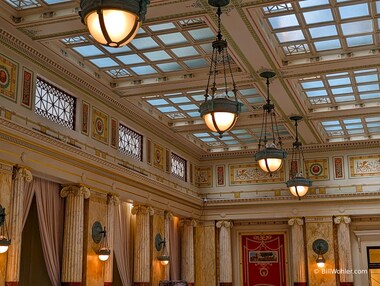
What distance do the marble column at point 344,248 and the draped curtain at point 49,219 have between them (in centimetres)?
1023

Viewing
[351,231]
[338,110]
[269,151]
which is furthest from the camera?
[351,231]

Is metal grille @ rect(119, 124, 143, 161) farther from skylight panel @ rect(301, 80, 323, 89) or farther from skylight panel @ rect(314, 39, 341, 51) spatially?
skylight panel @ rect(314, 39, 341, 51)

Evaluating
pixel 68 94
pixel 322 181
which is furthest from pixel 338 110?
pixel 68 94

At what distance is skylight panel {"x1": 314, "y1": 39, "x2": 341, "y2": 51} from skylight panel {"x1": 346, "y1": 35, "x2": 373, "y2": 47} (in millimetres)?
231

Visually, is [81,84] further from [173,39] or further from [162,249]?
[162,249]

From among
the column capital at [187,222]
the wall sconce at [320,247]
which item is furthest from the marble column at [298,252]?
the column capital at [187,222]

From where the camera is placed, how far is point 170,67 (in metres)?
13.2

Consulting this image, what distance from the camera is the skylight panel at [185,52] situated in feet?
40.1

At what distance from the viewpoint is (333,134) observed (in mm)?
19188

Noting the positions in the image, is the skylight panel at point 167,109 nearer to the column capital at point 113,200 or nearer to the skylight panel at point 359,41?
the column capital at point 113,200

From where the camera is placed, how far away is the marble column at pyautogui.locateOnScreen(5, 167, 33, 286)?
10266 mm

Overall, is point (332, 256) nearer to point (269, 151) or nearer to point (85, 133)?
point (269, 151)

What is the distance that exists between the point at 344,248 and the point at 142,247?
7175 millimetres

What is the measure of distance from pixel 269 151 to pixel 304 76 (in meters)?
2.54
